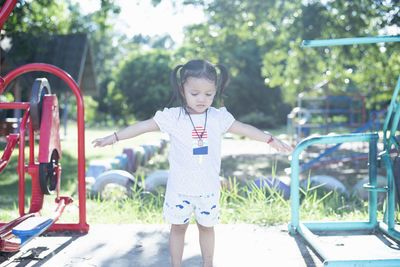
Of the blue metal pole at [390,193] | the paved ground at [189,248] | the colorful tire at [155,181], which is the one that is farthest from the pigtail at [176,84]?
the colorful tire at [155,181]

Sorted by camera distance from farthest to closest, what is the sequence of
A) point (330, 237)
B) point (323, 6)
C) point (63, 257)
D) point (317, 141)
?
point (323, 6)
point (330, 237)
point (317, 141)
point (63, 257)

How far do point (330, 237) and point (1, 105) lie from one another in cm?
223

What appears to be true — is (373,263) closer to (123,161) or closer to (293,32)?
(123,161)

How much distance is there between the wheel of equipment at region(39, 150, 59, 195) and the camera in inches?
110

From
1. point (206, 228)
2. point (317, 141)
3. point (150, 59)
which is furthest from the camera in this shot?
point (150, 59)

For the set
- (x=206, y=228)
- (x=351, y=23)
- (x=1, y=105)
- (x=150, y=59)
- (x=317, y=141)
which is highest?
(x=150, y=59)

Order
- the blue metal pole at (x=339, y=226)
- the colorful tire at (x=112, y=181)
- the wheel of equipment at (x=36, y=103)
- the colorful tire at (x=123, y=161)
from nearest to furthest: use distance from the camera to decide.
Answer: the wheel of equipment at (x=36, y=103)
the blue metal pole at (x=339, y=226)
the colorful tire at (x=112, y=181)
the colorful tire at (x=123, y=161)

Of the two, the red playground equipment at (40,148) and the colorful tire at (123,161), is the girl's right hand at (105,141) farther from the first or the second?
the colorful tire at (123,161)

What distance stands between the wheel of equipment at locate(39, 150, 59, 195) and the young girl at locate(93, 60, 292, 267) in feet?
2.52

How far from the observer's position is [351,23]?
7.37 metres

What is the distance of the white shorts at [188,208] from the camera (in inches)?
85.0

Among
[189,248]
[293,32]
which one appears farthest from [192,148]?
[293,32]

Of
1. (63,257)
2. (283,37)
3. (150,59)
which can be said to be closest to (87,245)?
(63,257)

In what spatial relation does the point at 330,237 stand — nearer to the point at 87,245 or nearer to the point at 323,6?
the point at 87,245
